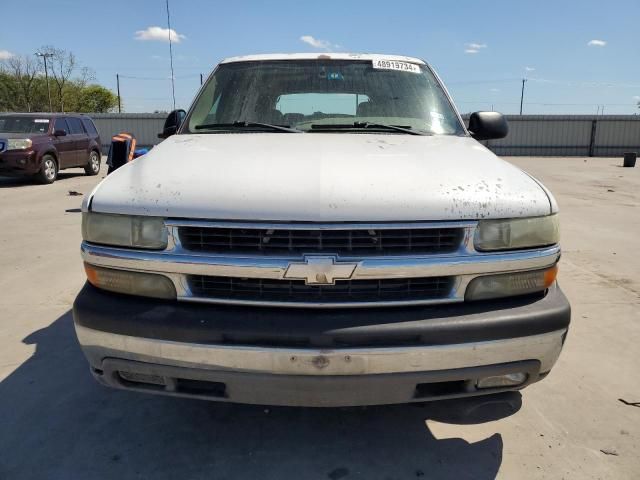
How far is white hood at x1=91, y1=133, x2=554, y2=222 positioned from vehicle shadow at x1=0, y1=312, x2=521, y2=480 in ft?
3.83

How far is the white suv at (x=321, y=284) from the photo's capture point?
6.45 feet

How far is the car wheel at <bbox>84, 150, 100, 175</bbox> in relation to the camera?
14.7m

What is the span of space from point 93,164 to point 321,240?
48.4 feet

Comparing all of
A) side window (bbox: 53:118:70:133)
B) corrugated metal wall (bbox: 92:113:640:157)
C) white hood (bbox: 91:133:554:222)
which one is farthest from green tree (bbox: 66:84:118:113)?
white hood (bbox: 91:133:554:222)

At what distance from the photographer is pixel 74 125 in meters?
14.0

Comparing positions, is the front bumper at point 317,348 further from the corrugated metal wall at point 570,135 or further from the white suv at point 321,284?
the corrugated metal wall at point 570,135

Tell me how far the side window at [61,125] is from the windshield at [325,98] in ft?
36.8

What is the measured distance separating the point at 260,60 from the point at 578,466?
3212 mm

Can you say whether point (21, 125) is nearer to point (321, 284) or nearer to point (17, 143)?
point (17, 143)

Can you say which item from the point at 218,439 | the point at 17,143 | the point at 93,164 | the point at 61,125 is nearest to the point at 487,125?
the point at 218,439

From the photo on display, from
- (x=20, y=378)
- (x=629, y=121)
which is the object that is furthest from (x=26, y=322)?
(x=629, y=121)

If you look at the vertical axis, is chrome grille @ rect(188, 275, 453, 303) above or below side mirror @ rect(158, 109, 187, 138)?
below

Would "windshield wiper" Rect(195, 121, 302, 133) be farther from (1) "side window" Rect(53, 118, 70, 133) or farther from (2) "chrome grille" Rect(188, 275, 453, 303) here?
(1) "side window" Rect(53, 118, 70, 133)

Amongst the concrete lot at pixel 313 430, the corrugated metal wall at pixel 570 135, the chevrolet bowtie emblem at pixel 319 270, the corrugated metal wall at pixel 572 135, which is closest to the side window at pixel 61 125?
the concrete lot at pixel 313 430
